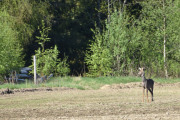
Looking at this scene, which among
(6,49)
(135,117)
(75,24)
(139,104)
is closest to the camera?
(135,117)

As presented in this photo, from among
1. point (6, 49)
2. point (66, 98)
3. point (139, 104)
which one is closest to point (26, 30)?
point (6, 49)

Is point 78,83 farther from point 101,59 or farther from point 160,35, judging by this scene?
point 160,35

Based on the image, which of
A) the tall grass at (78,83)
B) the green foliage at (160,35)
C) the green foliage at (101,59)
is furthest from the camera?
the green foliage at (101,59)

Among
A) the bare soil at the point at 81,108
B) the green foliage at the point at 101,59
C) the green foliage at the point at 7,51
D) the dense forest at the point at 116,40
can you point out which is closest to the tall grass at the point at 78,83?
the green foliage at the point at 7,51

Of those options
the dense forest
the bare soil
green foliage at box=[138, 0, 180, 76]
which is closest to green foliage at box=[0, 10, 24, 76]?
the dense forest

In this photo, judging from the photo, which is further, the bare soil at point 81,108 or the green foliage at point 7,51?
the green foliage at point 7,51

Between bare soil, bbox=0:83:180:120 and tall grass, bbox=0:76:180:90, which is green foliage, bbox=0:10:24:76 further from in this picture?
bare soil, bbox=0:83:180:120

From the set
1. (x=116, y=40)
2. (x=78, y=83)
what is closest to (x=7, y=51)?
(x=78, y=83)

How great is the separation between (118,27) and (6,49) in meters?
9.47

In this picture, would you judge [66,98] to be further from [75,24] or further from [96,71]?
[75,24]

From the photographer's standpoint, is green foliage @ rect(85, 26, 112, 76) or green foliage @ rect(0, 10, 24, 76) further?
green foliage @ rect(85, 26, 112, 76)

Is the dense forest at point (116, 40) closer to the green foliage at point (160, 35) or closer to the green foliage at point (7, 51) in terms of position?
the green foliage at point (160, 35)

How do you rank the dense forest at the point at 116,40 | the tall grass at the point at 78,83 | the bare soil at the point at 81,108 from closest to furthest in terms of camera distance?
the bare soil at the point at 81,108 → the tall grass at the point at 78,83 → the dense forest at the point at 116,40

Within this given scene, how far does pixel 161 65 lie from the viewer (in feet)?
102
